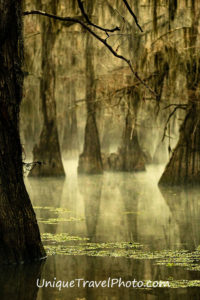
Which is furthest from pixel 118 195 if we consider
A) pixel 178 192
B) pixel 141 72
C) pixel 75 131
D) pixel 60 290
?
pixel 75 131

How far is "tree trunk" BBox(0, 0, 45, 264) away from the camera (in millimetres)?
8281

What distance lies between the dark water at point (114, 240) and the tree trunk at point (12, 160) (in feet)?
1.12

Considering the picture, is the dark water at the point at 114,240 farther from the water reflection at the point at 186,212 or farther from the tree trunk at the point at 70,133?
the tree trunk at the point at 70,133

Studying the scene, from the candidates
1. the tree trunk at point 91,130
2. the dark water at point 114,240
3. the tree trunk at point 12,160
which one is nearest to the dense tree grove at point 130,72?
the tree trunk at point 91,130

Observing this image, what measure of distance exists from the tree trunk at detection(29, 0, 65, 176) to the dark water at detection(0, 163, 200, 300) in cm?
546

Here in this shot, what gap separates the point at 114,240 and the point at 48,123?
54.0ft

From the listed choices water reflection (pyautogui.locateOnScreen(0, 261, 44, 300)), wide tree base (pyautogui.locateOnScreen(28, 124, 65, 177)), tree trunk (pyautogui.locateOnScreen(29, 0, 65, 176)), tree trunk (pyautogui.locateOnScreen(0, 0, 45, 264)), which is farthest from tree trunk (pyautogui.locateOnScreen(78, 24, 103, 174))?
water reflection (pyautogui.locateOnScreen(0, 261, 44, 300))

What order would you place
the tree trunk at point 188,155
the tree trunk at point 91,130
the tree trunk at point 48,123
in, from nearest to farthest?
the tree trunk at point 188,155, the tree trunk at point 48,123, the tree trunk at point 91,130

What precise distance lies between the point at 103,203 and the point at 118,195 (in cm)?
257

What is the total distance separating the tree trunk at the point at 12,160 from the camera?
27.2 ft

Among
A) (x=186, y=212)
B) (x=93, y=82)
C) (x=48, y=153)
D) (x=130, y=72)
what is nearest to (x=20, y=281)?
(x=186, y=212)

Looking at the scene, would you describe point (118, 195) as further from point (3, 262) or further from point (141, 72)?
point (3, 262)

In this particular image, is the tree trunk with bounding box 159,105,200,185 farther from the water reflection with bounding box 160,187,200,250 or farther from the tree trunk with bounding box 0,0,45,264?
the tree trunk with bounding box 0,0,45,264

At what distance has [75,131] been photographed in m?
38.8
